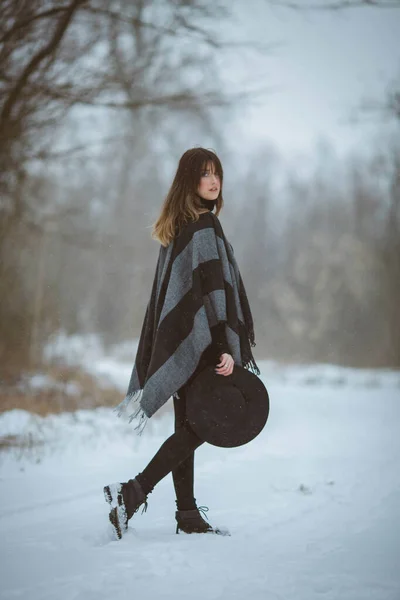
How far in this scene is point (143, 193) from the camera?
555 inches

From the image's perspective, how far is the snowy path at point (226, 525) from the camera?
173cm

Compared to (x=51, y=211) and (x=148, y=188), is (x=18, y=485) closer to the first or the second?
(x=51, y=211)

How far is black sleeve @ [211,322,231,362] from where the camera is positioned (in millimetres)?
2270

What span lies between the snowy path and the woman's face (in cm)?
153

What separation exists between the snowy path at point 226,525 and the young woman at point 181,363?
0.41 feet

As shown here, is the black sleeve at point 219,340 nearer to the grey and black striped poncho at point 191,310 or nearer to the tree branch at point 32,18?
the grey and black striped poncho at point 191,310

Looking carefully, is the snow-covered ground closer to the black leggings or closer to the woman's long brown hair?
the black leggings

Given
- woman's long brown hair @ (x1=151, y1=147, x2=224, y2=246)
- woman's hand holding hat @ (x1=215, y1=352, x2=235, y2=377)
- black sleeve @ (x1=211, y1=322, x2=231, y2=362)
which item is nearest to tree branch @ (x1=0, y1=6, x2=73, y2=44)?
woman's long brown hair @ (x1=151, y1=147, x2=224, y2=246)

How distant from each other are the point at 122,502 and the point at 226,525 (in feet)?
1.85

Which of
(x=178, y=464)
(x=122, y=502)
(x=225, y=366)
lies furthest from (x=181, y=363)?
(x=122, y=502)

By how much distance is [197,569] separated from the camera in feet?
6.05

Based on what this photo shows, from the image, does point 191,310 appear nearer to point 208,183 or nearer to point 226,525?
point 208,183

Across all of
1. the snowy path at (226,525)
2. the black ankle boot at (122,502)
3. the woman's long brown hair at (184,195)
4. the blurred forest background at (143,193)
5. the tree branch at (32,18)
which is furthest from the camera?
the blurred forest background at (143,193)

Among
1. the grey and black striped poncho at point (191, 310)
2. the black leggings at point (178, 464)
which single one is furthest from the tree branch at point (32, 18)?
the black leggings at point (178, 464)
